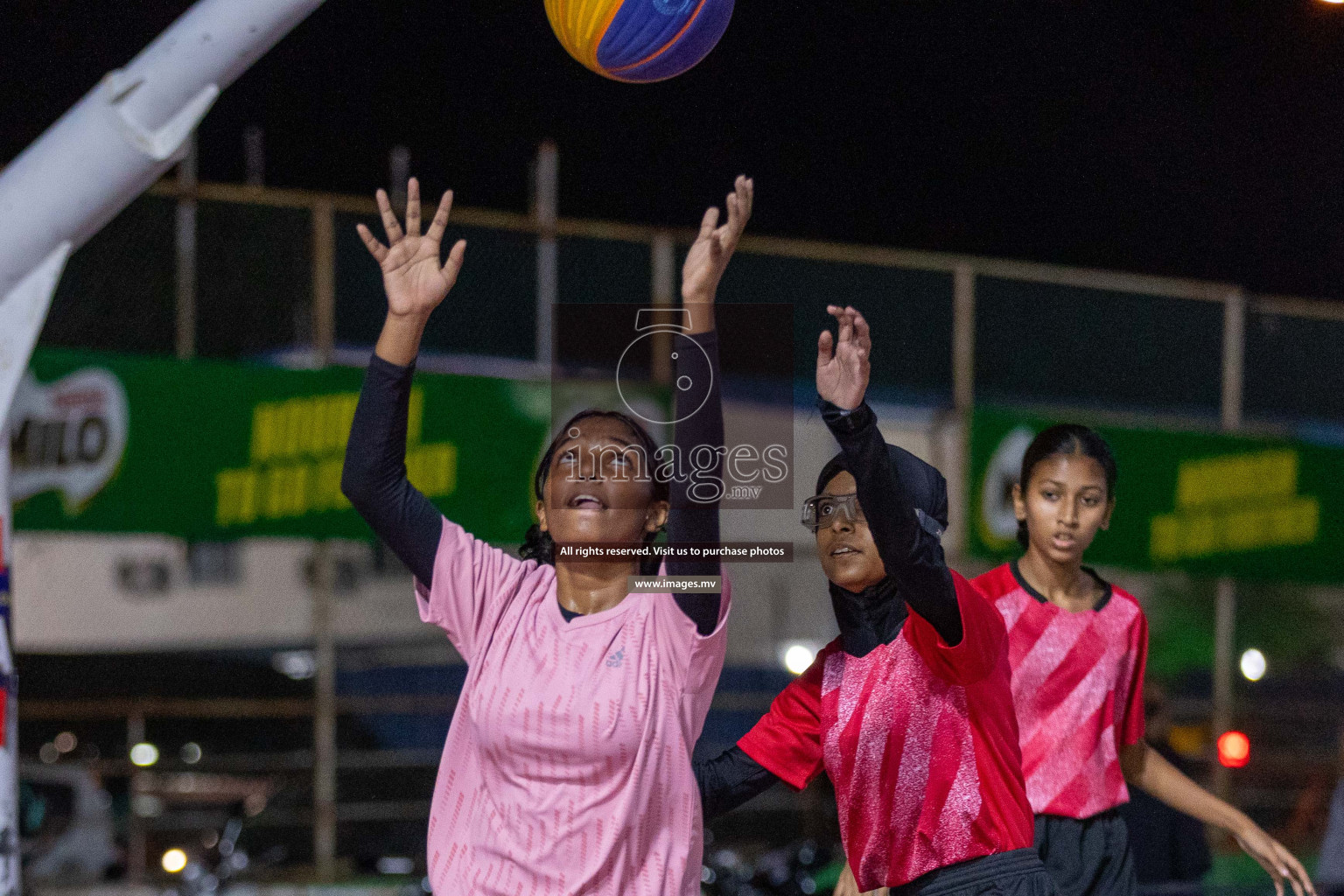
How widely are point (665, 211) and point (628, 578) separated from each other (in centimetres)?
807

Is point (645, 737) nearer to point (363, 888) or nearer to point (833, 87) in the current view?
point (833, 87)

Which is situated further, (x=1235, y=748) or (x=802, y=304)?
(x=802, y=304)

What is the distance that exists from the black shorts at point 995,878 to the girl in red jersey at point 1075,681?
88 cm

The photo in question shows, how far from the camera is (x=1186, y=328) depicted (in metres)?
10.4

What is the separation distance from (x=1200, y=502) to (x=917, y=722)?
7.40 meters

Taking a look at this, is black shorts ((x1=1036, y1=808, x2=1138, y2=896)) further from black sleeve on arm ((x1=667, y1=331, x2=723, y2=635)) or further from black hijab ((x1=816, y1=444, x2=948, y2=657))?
black sleeve on arm ((x1=667, y1=331, x2=723, y2=635))

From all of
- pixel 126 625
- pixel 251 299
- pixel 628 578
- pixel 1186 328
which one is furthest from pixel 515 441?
pixel 126 625

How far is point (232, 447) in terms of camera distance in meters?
8.15

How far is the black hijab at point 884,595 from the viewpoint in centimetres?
305

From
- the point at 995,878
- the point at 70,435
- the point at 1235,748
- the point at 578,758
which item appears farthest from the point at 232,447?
the point at 995,878

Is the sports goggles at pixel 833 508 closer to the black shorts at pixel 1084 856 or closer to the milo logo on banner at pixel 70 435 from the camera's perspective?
the black shorts at pixel 1084 856

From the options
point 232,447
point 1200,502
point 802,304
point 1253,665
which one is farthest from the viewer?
point 1200,502

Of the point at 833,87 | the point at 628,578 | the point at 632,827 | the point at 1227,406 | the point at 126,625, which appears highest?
the point at 833,87

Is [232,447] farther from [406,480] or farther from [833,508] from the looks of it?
[833,508]
